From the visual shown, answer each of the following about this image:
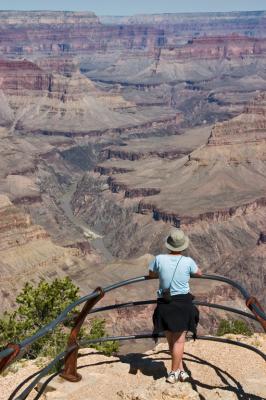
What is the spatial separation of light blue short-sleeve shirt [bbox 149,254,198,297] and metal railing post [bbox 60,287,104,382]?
1.58 m

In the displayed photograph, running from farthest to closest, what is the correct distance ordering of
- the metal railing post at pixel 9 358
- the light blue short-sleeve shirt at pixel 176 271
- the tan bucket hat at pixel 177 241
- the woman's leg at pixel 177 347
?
the woman's leg at pixel 177 347
the light blue short-sleeve shirt at pixel 176 271
the tan bucket hat at pixel 177 241
the metal railing post at pixel 9 358

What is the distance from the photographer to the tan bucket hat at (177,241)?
55.6 ft

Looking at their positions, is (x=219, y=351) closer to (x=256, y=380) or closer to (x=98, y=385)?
(x=256, y=380)

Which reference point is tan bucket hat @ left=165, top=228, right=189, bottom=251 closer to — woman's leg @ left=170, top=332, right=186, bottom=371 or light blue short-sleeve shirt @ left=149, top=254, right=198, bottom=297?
light blue short-sleeve shirt @ left=149, top=254, right=198, bottom=297

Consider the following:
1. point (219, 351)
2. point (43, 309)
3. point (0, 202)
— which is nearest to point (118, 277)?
point (0, 202)

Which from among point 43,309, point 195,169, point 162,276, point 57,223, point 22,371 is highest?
point 162,276

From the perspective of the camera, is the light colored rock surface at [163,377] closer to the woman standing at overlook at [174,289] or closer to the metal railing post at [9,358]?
the woman standing at overlook at [174,289]

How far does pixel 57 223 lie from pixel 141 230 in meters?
20.7

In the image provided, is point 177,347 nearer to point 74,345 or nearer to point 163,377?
point 163,377

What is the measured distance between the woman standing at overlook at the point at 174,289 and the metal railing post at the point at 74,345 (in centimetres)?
158

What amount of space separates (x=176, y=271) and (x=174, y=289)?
0.48 meters

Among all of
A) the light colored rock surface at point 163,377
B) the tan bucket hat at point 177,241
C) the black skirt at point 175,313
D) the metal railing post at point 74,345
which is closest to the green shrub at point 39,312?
the light colored rock surface at point 163,377

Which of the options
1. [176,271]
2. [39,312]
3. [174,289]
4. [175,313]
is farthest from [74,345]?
[39,312]

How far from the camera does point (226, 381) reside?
18344 mm
